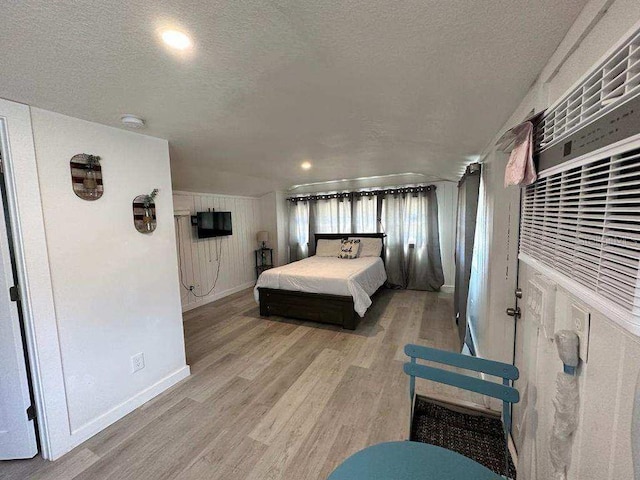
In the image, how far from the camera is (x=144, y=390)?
6.59 feet

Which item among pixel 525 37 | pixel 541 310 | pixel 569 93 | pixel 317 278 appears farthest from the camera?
pixel 317 278

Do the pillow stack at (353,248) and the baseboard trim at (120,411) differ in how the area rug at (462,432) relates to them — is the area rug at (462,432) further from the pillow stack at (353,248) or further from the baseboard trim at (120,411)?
the pillow stack at (353,248)

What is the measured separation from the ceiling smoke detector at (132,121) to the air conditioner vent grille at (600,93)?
2.17 meters

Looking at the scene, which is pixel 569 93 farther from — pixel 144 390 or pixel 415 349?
pixel 144 390

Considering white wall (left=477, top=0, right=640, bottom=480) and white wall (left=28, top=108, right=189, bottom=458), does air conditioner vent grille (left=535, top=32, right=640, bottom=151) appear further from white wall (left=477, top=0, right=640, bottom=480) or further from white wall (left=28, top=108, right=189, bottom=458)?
white wall (left=28, top=108, right=189, bottom=458)

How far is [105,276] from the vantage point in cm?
178

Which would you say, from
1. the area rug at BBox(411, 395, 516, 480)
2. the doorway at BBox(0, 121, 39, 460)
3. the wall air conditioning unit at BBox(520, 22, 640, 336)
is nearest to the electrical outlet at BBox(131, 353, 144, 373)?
the doorway at BBox(0, 121, 39, 460)

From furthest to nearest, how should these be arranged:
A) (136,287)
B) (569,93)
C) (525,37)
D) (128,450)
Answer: (136,287), (128,450), (525,37), (569,93)

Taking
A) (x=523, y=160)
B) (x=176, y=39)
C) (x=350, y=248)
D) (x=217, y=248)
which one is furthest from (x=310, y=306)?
(x=176, y=39)

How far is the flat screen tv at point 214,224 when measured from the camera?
427 centimetres

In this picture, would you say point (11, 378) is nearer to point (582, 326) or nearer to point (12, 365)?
point (12, 365)

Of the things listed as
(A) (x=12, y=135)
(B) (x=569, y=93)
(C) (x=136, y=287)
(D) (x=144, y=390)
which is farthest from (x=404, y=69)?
(D) (x=144, y=390)

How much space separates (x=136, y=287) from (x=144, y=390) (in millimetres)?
834

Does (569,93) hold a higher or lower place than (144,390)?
higher
